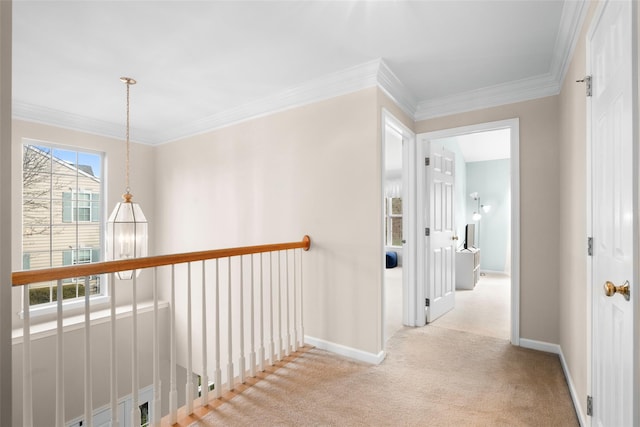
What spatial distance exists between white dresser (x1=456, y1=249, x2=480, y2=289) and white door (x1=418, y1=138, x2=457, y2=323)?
62.3 inches

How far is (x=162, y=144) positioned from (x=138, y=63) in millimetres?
2121

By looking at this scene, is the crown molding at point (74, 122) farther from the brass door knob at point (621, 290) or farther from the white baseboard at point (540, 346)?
the white baseboard at point (540, 346)

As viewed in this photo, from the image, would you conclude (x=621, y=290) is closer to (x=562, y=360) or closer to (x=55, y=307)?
(x=562, y=360)

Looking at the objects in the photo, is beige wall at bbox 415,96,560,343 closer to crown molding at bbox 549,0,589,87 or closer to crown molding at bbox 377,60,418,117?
crown molding at bbox 549,0,589,87

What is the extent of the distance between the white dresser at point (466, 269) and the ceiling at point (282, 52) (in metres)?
3.08

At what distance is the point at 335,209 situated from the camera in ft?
9.07

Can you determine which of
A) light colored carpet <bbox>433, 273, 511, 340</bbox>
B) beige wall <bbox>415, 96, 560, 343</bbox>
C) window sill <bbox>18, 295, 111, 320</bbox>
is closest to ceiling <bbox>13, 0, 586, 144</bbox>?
beige wall <bbox>415, 96, 560, 343</bbox>

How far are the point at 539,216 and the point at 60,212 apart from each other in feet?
17.3

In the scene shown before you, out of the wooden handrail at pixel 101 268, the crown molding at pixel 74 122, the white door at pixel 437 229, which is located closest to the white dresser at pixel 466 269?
the white door at pixel 437 229

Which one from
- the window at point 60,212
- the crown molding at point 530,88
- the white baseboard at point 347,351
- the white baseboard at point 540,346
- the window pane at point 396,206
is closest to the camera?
the crown molding at point 530,88

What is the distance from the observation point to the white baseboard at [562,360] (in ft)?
5.86

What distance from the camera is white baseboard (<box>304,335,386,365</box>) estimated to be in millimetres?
2510

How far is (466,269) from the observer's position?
17.5 ft

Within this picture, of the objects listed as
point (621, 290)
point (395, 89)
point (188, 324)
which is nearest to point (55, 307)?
point (188, 324)
